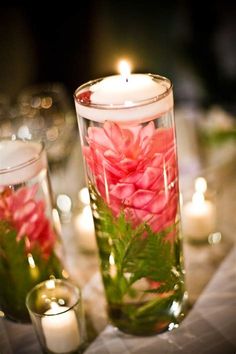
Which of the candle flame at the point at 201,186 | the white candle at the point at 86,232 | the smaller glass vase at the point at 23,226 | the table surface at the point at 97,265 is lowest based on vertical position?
the table surface at the point at 97,265

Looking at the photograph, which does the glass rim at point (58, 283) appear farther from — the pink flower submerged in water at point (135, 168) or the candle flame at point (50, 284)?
the pink flower submerged in water at point (135, 168)

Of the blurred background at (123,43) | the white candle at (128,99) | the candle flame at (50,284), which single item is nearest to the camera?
the white candle at (128,99)

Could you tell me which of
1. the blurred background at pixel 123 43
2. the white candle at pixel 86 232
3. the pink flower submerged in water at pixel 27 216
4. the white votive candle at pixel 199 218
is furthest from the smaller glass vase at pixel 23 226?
the blurred background at pixel 123 43

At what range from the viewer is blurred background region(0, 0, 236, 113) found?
156 cm

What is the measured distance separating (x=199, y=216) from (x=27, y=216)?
28cm

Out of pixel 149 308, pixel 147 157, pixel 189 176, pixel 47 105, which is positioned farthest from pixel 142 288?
Answer: pixel 47 105

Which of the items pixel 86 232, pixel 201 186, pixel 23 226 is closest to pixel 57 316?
pixel 23 226

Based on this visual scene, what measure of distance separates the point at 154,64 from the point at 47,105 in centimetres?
56

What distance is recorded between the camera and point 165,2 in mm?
1581

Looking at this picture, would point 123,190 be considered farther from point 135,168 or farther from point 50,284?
point 50,284

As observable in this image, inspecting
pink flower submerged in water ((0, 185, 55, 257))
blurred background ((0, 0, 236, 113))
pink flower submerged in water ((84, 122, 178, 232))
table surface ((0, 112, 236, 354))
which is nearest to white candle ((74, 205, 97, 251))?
table surface ((0, 112, 236, 354))

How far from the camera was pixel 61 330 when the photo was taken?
2.06 ft

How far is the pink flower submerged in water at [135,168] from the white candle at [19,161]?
0.29 ft

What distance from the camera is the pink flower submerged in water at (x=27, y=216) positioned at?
66 centimetres
